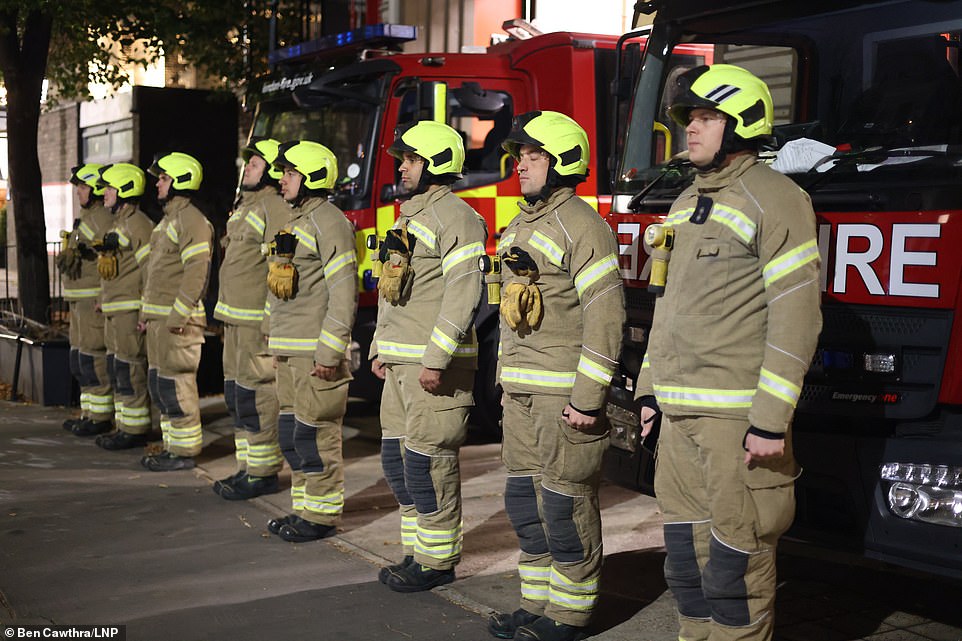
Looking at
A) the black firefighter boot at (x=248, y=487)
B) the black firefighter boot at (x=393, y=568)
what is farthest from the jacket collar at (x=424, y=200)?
the black firefighter boot at (x=248, y=487)

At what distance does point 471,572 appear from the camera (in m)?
5.81

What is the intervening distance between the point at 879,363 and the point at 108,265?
6.37 meters

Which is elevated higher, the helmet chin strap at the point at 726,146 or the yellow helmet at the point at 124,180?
the helmet chin strap at the point at 726,146

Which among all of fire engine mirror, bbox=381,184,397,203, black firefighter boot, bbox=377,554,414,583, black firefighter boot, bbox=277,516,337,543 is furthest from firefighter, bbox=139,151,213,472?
black firefighter boot, bbox=377,554,414,583

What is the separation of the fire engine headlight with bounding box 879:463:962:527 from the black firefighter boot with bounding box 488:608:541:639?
4.95ft

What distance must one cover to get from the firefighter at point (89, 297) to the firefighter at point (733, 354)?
6.73 meters

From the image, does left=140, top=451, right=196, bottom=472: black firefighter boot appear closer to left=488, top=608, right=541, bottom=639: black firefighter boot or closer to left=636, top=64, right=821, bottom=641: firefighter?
left=488, top=608, right=541, bottom=639: black firefighter boot

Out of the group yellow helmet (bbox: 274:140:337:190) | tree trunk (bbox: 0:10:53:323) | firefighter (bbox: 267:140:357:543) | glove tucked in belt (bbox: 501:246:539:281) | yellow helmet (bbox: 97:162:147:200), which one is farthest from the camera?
tree trunk (bbox: 0:10:53:323)

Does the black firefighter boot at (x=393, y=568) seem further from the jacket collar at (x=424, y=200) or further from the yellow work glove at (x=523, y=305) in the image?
the jacket collar at (x=424, y=200)

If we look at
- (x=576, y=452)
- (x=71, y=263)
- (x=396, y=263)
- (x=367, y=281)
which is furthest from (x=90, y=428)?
(x=576, y=452)

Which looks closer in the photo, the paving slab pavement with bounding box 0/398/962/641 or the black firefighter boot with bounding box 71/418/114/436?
the paving slab pavement with bounding box 0/398/962/641

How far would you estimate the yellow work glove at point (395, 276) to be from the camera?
5500mm

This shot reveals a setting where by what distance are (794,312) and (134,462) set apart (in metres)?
6.16

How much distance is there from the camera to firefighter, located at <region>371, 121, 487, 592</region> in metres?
5.38
